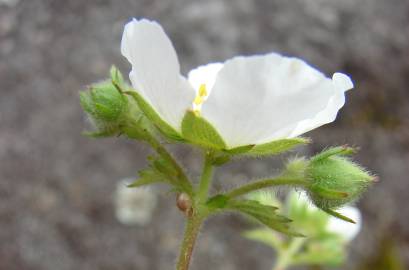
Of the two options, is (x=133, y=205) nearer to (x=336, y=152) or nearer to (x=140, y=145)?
(x=140, y=145)

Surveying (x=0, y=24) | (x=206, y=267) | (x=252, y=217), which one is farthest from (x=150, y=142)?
(x=0, y=24)

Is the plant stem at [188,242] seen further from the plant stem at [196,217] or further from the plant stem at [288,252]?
the plant stem at [288,252]

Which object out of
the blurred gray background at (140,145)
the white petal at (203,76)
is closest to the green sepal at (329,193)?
the white petal at (203,76)

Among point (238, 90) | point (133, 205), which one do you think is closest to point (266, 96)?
point (238, 90)

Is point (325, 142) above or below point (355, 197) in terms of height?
above

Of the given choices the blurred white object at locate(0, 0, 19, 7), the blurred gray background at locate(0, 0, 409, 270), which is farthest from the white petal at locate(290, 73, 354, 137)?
the blurred white object at locate(0, 0, 19, 7)

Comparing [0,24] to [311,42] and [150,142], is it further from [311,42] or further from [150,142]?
[150,142]

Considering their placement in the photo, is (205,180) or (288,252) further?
(288,252)

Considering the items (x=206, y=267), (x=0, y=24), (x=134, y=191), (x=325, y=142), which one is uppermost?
(x=0, y=24)
